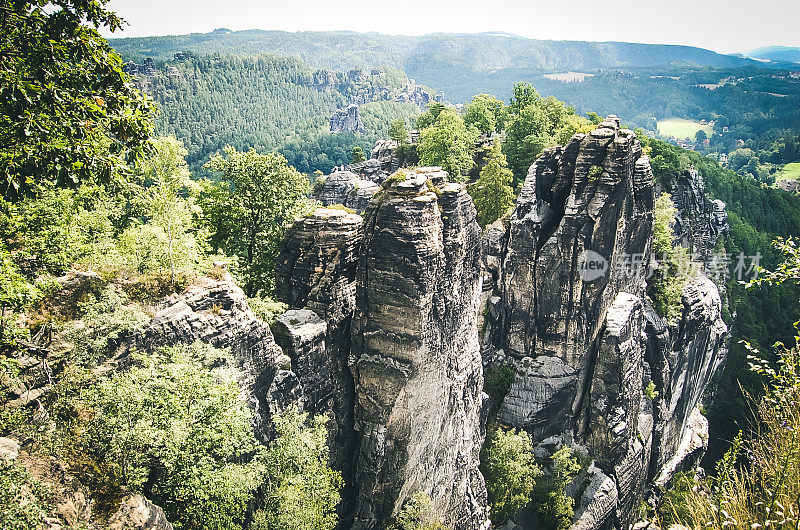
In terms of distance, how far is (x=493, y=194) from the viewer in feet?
146

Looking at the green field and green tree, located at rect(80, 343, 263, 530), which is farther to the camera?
the green field

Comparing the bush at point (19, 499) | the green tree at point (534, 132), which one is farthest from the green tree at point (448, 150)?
the bush at point (19, 499)

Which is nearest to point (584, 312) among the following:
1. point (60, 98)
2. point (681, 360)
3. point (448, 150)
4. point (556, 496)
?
point (556, 496)

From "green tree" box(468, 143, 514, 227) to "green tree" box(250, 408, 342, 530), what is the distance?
90.7ft

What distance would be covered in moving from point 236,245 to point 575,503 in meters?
28.2

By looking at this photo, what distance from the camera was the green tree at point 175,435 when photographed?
13805 mm

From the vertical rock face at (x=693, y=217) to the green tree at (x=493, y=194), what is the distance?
2951cm

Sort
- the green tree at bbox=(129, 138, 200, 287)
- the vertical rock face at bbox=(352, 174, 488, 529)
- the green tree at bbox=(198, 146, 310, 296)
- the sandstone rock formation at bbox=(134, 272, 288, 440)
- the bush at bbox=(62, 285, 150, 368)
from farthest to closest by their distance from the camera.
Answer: the green tree at bbox=(198, 146, 310, 296) → the vertical rock face at bbox=(352, 174, 488, 529) → the green tree at bbox=(129, 138, 200, 287) → the sandstone rock formation at bbox=(134, 272, 288, 440) → the bush at bbox=(62, 285, 150, 368)

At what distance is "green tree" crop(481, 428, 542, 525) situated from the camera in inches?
1203

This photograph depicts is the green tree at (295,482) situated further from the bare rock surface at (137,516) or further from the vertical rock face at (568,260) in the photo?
the vertical rock face at (568,260)

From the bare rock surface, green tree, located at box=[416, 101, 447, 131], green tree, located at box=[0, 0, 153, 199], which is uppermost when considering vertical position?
green tree, located at box=[0, 0, 153, 199]

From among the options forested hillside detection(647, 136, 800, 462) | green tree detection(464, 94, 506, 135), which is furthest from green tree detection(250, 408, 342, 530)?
green tree detection(464, 94, 506, 135)

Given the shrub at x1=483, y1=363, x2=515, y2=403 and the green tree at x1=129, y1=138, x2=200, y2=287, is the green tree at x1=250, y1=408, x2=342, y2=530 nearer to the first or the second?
the green tree at x1=129, y1=138, x2=200, y2=287

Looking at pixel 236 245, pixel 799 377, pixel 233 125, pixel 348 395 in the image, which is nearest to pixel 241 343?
pixel 348 395
